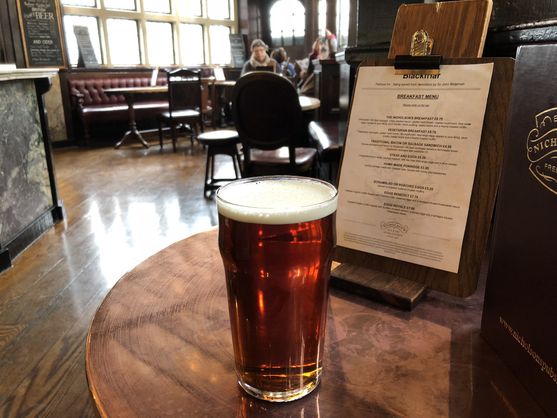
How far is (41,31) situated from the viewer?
672 centimetres

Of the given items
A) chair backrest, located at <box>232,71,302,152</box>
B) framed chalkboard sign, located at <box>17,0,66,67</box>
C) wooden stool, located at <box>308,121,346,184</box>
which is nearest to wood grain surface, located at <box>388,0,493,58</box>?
wooden stool, located at <box>308,121,346,184</box>

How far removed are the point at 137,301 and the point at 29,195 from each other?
9.65 feet

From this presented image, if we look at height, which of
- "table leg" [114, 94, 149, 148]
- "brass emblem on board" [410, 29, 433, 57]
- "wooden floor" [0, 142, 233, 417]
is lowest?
"wooden floor" [0, 142, 233, 417]

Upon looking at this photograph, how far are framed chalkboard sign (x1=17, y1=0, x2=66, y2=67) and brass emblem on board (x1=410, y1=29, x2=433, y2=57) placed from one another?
24.5 feet

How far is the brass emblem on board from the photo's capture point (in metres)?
0.64

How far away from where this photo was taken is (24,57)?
6543 mm

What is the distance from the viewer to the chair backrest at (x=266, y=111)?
2.94m

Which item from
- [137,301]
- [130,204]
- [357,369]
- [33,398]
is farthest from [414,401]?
[130,204]

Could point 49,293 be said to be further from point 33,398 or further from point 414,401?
point 414,401

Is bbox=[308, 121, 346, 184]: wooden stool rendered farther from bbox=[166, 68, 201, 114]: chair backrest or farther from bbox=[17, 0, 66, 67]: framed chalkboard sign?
bbox=[17, 0, 66, 67]: framed chalkboard sign

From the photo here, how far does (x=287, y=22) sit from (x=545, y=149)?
11.7 metres

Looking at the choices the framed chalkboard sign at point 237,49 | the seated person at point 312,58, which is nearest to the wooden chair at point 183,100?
the seated person at point 312,58

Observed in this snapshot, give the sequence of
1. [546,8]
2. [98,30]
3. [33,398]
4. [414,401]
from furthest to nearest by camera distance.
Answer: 1. [98,30]
2. [33,398]
3. [546,8]
4. [414,401]

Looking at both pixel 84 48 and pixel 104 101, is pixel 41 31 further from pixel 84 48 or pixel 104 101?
pixel 104 101
